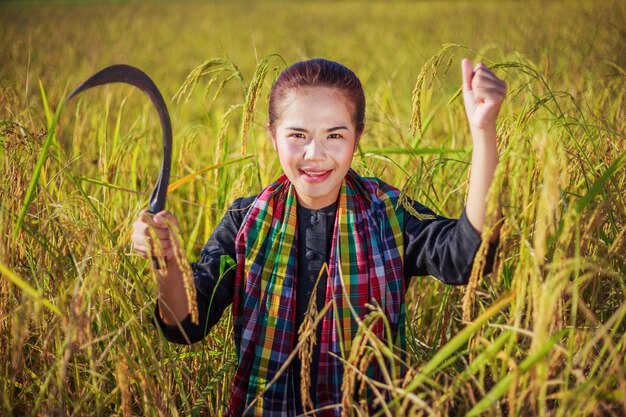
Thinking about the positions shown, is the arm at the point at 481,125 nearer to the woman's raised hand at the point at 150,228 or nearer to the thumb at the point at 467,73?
the thumb at the point at 467,73

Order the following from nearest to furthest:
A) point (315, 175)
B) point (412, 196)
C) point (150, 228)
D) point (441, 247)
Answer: point (150, 228) → point (441, 247) → point (315, 175) → point (412, 196)

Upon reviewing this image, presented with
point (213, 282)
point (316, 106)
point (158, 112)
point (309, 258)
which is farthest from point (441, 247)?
point (158, 112)

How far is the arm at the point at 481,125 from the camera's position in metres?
1.26

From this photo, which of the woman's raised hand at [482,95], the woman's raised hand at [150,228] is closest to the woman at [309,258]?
the woman's raised hand at [150,228]

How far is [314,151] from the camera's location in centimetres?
149

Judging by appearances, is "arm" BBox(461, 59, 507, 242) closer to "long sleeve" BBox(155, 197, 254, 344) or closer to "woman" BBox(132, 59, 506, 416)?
"woman" BBox(132, 59, 506, 416)

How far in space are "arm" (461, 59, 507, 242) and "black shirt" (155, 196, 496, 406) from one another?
0.35ft

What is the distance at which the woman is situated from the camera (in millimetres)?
1489

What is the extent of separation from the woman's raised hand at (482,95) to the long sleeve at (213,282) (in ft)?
2.16

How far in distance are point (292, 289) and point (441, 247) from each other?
1.28 feet

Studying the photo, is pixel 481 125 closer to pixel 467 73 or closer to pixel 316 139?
pixel 467 73

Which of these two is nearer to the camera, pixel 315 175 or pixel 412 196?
pixel 315 175

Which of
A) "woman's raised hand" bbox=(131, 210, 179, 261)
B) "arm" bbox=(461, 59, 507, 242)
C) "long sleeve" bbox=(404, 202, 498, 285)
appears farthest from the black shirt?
"woman's raised hand" bbox=(131, 210, 179, 261)

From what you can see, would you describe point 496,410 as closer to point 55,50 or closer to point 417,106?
point 417,106
